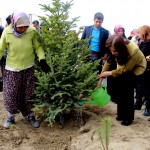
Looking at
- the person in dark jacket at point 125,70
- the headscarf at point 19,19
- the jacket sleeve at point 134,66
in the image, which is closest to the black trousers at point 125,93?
the person in dark jacket at point 125,70

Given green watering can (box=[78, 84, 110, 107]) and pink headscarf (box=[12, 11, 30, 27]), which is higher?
pink headscarf (box=[12, 11, 30, 27])

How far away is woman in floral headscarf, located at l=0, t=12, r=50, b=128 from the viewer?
15.0 feet

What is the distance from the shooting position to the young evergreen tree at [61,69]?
4707mm

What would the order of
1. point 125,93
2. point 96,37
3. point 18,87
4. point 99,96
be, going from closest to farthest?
1. point 18,87
2. point 125,93
3. point 99,96
4. point 96,37

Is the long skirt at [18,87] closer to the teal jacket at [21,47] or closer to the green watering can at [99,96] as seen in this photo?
the teal jacket at [21,47]

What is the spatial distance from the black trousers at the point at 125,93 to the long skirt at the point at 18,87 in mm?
1320

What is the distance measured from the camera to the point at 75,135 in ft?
15.5

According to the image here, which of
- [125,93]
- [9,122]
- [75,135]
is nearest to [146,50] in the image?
[125,93]

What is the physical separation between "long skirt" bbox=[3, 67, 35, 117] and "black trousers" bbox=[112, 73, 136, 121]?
52.0 inches

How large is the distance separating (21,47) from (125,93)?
5.72ft

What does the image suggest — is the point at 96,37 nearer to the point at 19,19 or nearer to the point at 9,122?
the point at 19,19

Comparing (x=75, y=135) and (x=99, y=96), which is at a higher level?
(x=99, y=96)

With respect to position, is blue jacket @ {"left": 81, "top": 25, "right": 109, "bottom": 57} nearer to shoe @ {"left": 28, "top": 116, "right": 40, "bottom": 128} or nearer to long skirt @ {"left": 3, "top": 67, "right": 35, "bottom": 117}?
long skirt @ {"left": 3, "top": 67, "right": 35, "bottom": 117}

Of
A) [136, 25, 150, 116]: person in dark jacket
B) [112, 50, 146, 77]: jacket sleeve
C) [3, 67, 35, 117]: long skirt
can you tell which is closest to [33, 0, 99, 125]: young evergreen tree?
[3, 67, 35, 117]: long skirt
